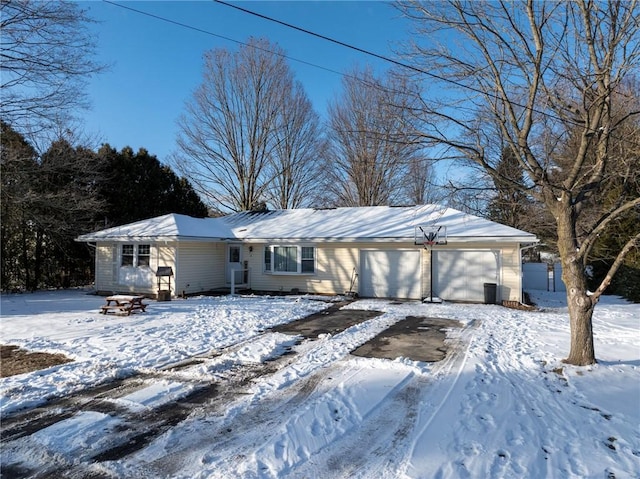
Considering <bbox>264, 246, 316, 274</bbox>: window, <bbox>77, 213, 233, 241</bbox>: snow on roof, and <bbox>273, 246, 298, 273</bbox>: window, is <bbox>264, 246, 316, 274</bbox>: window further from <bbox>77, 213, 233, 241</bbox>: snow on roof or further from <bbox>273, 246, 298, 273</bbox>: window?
<bbox>77, 213, 233, 241</bbox>: snow on roof

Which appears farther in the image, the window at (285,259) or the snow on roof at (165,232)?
the window at (285,259)

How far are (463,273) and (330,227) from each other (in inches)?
229

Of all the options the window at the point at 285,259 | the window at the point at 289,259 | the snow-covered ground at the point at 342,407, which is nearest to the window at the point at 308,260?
the window at the point at 289,259

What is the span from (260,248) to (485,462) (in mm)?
14606

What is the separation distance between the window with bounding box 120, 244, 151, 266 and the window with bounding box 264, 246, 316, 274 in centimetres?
484

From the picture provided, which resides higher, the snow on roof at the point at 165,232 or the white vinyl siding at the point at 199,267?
the snow on roof at the point at 165,232

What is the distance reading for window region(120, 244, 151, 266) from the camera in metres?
15.8

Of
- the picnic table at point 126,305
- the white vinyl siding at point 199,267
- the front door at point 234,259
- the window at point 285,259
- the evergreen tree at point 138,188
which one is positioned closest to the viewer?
the picnic table at point 126,305

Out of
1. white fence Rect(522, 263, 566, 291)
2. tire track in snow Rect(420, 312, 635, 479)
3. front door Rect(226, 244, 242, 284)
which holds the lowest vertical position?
tire track in snow Rect(420, 312, 635, 479)

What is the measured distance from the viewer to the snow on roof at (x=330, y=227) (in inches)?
575

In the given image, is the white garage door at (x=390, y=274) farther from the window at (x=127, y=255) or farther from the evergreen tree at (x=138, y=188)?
the evergreen tree at (x=138, y=188)

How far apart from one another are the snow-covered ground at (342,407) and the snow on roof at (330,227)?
640 cm

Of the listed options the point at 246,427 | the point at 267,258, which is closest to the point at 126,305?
the point at 267,258

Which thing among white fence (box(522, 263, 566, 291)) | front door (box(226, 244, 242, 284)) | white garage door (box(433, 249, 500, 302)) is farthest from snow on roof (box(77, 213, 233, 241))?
white fence (box(522, 263, 566, 291))
